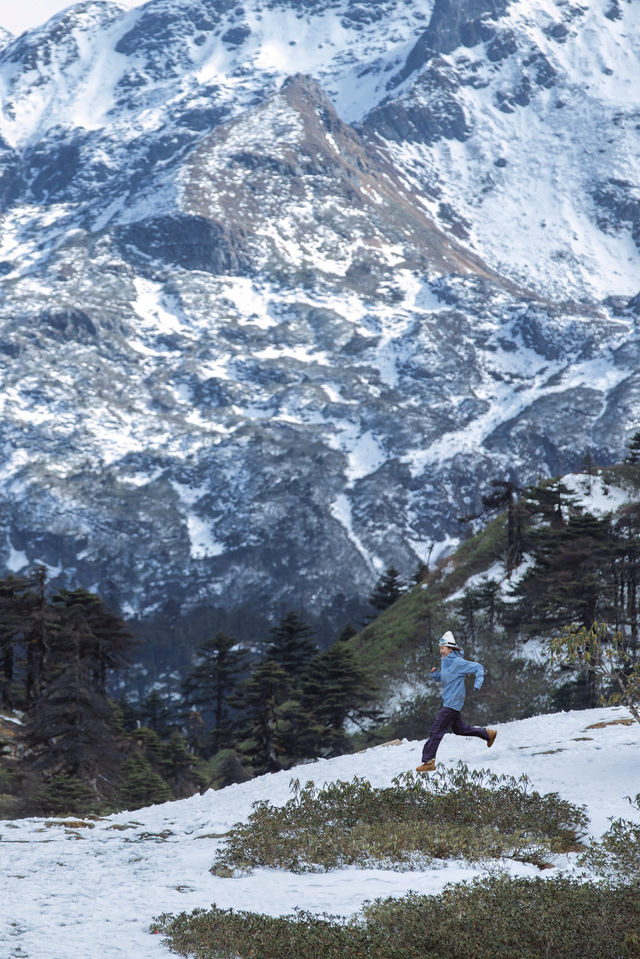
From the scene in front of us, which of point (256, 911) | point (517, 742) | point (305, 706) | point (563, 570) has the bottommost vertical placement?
point (305, 706)

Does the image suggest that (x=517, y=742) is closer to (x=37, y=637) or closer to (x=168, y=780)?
(x=37, y=637)

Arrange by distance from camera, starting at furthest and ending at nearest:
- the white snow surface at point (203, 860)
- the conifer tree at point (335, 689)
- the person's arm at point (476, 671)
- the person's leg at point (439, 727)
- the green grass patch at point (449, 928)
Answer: the conifer tree at point (335, 689) → the person's leg at point (439, 727) → the person's arm at point (476, 671) → the white snow surface at point (203, 860) → the green grass patch at point (449, 928)

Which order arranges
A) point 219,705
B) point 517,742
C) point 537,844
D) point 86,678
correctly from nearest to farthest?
point 537,844 < point 517,742 < point 86,678 < point 219,705

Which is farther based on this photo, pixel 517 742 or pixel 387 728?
pixel 387 728

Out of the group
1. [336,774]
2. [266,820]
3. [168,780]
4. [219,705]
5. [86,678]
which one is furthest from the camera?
[219,705]

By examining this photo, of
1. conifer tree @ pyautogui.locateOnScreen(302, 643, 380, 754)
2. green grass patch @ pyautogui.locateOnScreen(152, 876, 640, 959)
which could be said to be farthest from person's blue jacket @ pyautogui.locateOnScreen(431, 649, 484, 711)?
conifer tree @ pyautogui.locateOnScreen(302, 643, 380, 754)

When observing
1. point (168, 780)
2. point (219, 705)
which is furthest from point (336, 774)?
point (219, 705)

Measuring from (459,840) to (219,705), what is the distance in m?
61.4

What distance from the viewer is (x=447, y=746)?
24453 millimetres

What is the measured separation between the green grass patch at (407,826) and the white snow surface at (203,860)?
319mm

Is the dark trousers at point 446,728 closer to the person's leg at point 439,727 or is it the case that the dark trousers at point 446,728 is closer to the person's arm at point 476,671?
the person's leg at point 439,727

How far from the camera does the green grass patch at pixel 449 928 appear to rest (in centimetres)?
1198

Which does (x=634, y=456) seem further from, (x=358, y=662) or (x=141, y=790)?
(x=141, y=790)

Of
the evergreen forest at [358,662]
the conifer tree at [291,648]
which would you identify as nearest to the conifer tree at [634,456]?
the evergreen forest at [358,662]
